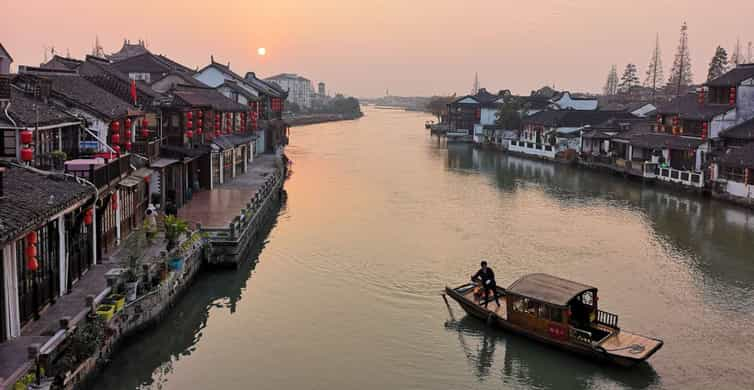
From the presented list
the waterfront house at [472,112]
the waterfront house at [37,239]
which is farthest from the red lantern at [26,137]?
the waterfront house at [472,112]

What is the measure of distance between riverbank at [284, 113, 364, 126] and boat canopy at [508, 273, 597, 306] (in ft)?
303

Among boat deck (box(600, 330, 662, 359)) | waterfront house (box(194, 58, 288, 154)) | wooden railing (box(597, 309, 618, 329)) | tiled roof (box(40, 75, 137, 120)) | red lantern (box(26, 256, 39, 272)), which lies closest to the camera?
red lantern (box(26, 256, 39, 272))

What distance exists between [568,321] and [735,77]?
1269 inches

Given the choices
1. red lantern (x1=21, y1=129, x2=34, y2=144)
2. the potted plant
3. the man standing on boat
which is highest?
red lantern (x1=21, y1=129, x2=34, y2=144)

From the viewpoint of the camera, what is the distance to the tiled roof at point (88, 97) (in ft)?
68.3

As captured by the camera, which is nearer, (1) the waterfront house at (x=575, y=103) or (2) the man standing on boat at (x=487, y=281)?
(2) the man standing on boat at (x=487, y=281)

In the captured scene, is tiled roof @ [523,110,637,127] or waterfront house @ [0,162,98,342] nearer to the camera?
waterfront house @ [0,162,98,342]

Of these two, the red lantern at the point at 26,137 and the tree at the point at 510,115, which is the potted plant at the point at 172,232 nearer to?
the red lantern at the point at 26,137

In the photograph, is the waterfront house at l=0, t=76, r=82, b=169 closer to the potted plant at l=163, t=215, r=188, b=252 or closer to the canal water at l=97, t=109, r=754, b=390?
the potted plant at l=163, t=215, r=188, b=252

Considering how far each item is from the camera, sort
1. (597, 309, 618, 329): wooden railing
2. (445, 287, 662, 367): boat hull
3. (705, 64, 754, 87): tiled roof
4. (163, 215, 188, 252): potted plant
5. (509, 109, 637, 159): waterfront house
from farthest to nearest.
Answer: (509, 109, 637, 159): waterfront house, (705, 64, 754, 87): tiled roof, (163, 215, 188, 252): potted plant, (597, 309, 618, 329): wooden railing, (445, 287, 662, 367): boat hull

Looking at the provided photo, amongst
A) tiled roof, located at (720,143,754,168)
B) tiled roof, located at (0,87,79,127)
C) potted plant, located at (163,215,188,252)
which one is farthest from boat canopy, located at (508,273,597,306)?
tiled roof, located at (720,143,754,168)

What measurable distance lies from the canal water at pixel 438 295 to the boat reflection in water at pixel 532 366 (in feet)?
0.12

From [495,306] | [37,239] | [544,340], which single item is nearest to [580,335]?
[544,340]

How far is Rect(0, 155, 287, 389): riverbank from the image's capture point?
39.1 feet
